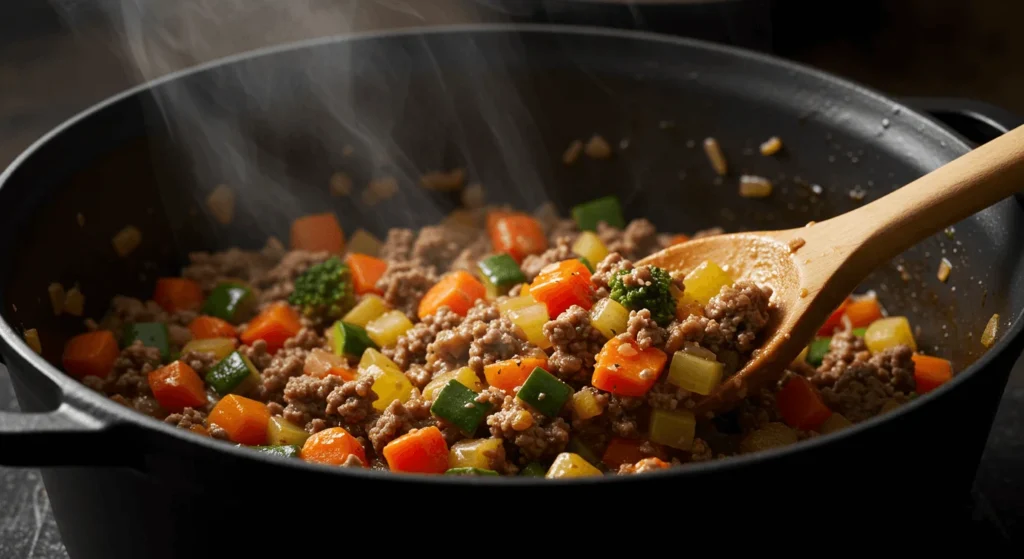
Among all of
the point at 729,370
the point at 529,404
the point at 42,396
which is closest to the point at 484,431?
the point at 529,404

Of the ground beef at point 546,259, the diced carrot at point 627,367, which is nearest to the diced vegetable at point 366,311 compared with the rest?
the ground beef at point 546,259

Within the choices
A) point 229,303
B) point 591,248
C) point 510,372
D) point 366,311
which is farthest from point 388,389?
point 591,248

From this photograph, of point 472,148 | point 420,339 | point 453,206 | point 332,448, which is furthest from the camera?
point 453,206

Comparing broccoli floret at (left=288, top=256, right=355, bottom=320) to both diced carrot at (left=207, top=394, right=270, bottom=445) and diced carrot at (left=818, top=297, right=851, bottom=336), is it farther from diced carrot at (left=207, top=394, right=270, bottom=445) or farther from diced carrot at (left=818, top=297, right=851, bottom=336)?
diced carrot at (left=818, top=297, right=851, bottom=336)

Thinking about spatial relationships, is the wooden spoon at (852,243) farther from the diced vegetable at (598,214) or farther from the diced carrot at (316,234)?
the diced carrot at (316,234)

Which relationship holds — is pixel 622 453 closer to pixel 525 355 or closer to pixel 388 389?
pixel 525 355

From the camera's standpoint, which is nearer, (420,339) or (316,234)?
(420,339)

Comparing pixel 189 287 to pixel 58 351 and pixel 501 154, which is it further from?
pixel 501 154

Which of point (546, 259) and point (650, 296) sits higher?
point (650, 296)
